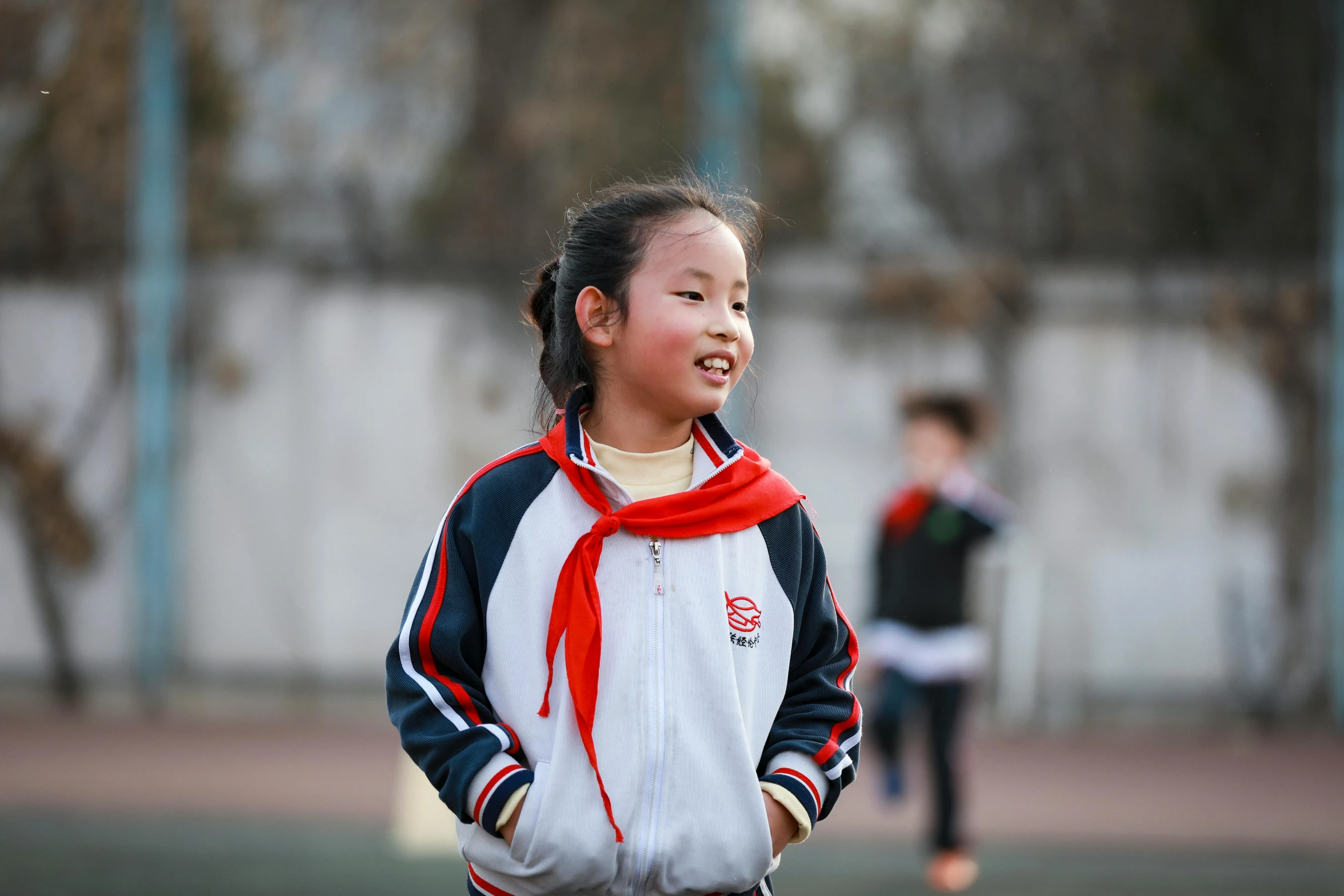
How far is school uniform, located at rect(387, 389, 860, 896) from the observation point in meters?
2.01

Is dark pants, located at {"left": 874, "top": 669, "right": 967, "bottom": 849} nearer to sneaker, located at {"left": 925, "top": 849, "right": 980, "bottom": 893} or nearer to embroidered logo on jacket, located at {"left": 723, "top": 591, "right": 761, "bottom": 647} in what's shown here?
sneaker, located at {"left": 925, "top": 849, "right": 980, "bottom": 893}

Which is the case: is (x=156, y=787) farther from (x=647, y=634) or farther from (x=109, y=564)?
Result: (x=647, y=634)

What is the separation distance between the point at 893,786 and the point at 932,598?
0.75 meters

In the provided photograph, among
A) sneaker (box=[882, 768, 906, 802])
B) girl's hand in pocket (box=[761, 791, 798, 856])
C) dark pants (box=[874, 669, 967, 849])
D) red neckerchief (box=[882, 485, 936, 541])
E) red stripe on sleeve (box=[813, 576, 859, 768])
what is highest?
red stripe on sleeve (box=[813, 576, 859, 768])

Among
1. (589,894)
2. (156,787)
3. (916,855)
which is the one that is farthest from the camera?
(156,787)

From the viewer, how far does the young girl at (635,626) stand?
→ 2.01 m

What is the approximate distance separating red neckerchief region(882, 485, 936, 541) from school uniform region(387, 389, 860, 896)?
12.4 feet

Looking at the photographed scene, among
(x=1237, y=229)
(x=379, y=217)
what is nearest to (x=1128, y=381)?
(x=1237, y=229)

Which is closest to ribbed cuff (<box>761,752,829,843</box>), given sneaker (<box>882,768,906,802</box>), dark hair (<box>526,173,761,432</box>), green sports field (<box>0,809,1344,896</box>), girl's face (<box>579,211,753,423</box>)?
girl's face (<box>579,211,753,423</box>)

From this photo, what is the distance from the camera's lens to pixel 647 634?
6.79ft

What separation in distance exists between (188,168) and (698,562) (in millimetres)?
7908

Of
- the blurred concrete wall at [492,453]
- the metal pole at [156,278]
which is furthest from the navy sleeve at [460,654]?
the metal pole at [156,278]

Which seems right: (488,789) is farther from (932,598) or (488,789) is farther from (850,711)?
(932,598)

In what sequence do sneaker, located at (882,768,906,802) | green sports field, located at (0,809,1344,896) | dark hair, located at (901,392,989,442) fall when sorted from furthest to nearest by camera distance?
dark hair, located at (901,392,989,442) < sneaker, located at (882,768,906,802) < green sports field, located at (0,809,1344,896)
